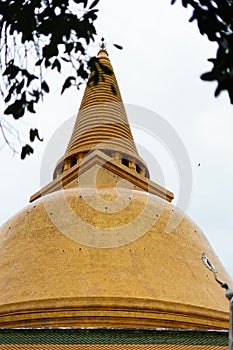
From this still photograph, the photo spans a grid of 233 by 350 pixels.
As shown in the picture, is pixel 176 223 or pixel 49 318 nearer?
pixel 49 318

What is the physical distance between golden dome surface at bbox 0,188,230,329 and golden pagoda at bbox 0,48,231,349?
0.8 inches

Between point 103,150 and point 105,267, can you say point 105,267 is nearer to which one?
point 105,267

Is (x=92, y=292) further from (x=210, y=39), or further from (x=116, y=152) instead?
(x=210, y=39)

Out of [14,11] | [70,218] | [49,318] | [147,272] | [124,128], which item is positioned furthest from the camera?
[124,128]

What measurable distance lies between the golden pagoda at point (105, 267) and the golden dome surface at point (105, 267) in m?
0.02

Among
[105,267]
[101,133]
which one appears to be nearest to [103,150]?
[101,133]

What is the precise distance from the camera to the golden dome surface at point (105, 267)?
35.6ft

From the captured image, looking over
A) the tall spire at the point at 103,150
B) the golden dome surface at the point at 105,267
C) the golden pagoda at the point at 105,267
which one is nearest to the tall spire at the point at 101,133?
the tall spire at the point at 103,150

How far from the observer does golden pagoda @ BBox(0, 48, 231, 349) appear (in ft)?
35.6

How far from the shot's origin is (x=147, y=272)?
11883 mm

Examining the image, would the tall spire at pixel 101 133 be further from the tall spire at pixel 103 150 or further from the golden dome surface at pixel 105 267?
the golden dome surface at pixel 105 267

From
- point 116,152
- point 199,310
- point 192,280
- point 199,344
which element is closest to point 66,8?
point 199,344

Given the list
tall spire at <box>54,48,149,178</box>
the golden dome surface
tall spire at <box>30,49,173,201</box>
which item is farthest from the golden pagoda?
tall spire at <box>54,48,149,178</box>

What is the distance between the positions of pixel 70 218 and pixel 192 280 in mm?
3055
